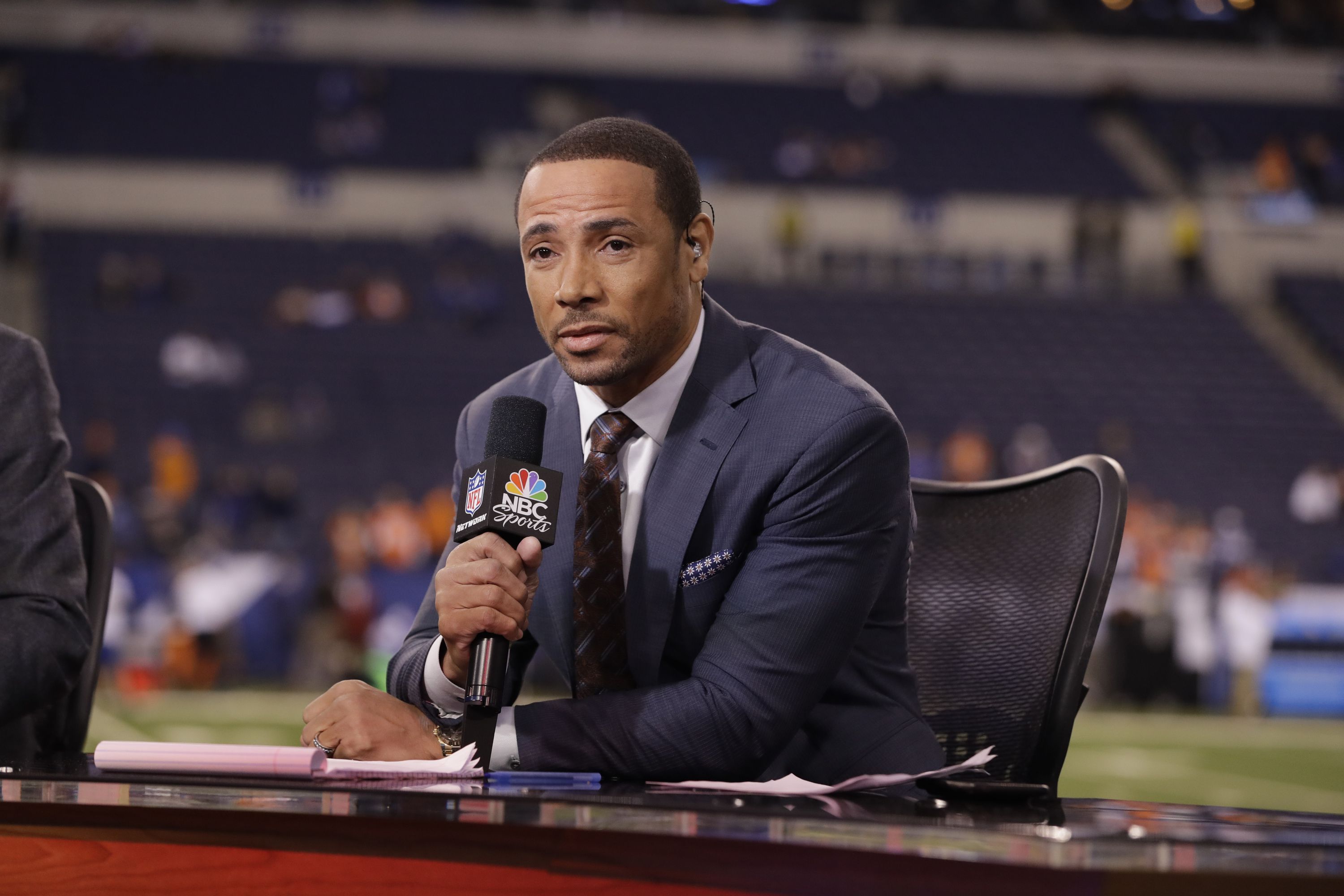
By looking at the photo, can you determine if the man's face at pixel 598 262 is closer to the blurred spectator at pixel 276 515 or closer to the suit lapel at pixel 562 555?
the suit lapel at pixel 562 555

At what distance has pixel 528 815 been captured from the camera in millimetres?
1145

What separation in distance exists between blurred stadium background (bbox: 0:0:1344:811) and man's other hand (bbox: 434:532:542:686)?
759cm

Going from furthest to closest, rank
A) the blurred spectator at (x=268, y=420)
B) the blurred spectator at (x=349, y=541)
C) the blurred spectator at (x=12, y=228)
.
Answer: the blurred spectator at (x=12, y=228) → the blurred spectator at (x=268, y=420) → the blurred spectator at (x=349, y=541)

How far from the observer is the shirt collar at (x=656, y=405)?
6.24 ft

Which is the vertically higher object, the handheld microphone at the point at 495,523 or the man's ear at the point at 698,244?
the man's ear at the point at 698,244

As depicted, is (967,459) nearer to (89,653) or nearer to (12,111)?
(89,653)

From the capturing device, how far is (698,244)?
76.3 inches

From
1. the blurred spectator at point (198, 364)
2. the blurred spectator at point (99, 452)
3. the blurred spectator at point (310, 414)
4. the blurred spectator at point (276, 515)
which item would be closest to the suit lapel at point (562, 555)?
the blurred spectator at point (276, 515)

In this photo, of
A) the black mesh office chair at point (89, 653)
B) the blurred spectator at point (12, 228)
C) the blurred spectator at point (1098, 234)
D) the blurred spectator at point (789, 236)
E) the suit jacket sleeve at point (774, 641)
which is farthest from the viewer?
the blurred spectator at point (1098, 234)

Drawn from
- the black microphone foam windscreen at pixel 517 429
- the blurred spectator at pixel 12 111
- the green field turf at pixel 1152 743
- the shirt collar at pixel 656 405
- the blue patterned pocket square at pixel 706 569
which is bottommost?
the green field turf at pixel 1152 743

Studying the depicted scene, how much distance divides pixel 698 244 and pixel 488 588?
68 centimetres

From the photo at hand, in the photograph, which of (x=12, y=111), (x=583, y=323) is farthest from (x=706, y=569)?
(x=12, y=111)

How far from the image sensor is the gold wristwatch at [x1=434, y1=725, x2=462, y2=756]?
1636 mm

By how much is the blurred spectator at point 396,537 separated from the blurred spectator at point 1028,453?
220 inches
